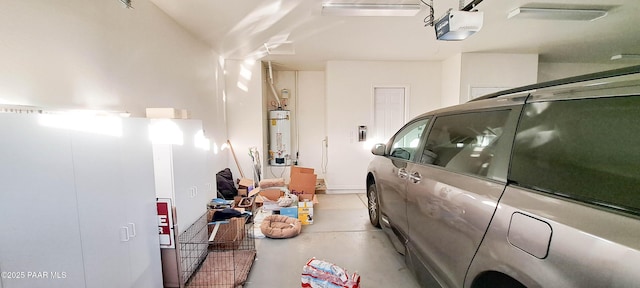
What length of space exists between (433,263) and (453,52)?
4185 millimetres

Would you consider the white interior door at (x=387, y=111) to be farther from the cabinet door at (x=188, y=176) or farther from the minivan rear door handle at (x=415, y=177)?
the cabinet door at (x=188, y=176)

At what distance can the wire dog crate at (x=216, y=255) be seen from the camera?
6.93 feet

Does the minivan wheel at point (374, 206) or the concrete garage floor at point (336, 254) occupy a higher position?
the minivan wheel at point (374, 206)

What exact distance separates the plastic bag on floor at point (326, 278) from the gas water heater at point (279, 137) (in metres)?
4.03

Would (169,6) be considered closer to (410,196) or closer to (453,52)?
(410,196)

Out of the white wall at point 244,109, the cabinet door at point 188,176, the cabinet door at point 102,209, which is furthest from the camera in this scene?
the white wall at point 244,109

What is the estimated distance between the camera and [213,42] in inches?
154

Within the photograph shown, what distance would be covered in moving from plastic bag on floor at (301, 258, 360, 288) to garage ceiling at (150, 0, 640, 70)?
2.57 meters

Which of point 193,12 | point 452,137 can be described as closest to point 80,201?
point 452,137

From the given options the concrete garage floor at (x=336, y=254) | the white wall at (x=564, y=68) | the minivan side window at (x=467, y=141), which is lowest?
the concrete garage floor at (x=336, y=254)

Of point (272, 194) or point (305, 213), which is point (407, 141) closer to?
point (305, 213)

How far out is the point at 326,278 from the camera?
1.79 meters

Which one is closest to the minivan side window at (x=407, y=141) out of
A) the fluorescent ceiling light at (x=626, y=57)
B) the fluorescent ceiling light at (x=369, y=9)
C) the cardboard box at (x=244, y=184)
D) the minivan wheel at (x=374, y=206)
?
the minivan wheel at (x=374, y=206)

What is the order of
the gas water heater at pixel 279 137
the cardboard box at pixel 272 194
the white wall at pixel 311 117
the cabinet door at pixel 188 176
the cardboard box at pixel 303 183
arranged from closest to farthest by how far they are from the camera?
the cabinet door at pixel 188 176 → the cardboard box at pixel 272 194 → the cardboard box at pixel 303 183 → the gas water heater at pixel 279 137 → the white wall at pixel 311 117
